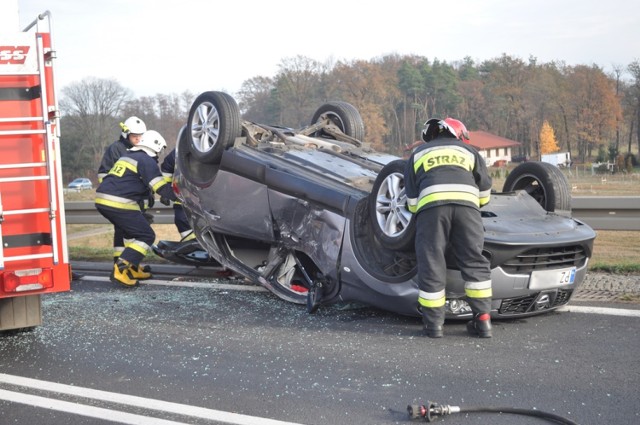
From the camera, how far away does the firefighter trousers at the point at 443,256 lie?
483 centimetres

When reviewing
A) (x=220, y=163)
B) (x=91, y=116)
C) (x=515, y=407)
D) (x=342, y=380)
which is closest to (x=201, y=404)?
(x=342, y=380)

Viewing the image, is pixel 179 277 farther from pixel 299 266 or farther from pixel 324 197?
pixel 324 197

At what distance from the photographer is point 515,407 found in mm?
3611

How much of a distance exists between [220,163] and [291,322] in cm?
176

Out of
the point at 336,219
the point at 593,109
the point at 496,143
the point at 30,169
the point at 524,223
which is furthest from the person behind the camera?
the point at 593,109

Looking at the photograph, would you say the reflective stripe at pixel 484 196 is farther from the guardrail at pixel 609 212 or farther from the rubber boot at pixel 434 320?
the guardrail at pixel 609 212

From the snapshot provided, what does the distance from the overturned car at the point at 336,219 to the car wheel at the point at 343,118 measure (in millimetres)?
11

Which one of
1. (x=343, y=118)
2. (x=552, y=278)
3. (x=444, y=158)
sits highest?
(x=343, y=118)

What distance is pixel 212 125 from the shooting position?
22.1ft

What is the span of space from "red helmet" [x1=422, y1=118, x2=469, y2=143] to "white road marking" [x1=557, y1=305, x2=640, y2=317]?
149 centimetres

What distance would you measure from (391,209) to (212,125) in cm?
219

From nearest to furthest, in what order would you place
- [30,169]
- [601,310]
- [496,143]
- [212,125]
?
[30,169], [601,310], [212,125], [496,143]

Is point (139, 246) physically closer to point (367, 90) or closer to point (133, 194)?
point (133, 194)

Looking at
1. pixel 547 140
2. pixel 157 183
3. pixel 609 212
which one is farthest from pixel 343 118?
pixel 547 140
